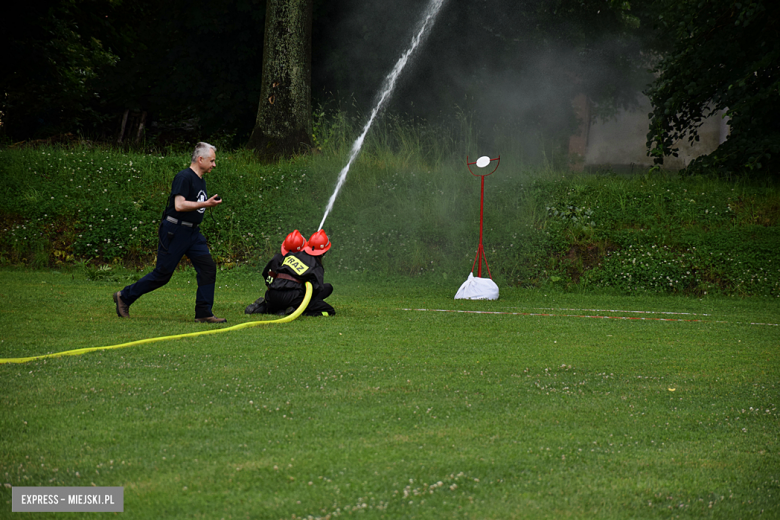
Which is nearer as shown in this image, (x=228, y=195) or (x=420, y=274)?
(x=420, y=274)

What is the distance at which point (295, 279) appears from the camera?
7.88m

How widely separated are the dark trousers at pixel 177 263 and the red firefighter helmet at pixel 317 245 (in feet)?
3.59

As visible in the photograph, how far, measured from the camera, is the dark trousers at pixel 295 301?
7.87 m

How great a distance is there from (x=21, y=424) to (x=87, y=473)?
0.86 metres

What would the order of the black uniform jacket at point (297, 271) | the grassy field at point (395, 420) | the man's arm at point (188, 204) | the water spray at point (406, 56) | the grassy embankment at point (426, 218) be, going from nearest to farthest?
the grassy field at point (395, 420) < the man's arm at point (188, 204) < the black uniform jacket at point (297, 271) < the grassy embankment at point (426, 218) < the water spray at point (406, 56)

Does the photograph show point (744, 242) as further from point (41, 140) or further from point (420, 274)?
point (41, 140)

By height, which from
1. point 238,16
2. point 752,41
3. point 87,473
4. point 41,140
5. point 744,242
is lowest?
point 87,473

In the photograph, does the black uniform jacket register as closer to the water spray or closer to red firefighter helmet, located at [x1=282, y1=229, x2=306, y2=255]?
red firefighter helmet, located at [x1=282, y1=229, x2=306, y2=255]

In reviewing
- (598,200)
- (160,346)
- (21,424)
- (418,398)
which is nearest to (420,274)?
(598,200)

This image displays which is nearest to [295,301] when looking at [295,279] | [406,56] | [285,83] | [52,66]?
[295,279]

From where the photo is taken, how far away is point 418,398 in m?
4.35

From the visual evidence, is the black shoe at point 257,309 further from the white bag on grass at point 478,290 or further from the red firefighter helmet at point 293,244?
the white bag on grass at point 478,290

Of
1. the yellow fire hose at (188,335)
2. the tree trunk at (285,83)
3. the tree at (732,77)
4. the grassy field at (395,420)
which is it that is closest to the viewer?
the grassy field at (395,420)

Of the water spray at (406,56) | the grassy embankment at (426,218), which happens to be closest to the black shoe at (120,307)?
the grassy embankment at (426,218)
